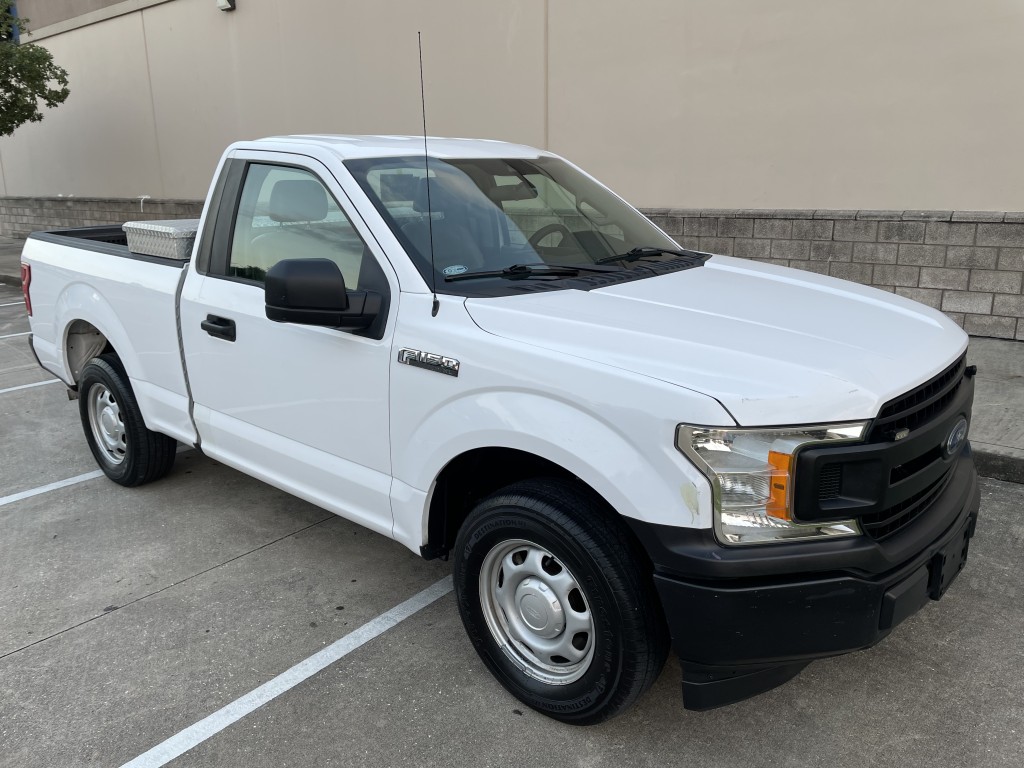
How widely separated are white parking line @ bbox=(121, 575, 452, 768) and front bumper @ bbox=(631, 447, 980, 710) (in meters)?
1.49

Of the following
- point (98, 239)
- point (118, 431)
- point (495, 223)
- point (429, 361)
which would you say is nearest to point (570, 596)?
point (429, 361)

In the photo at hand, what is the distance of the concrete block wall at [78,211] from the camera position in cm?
1561

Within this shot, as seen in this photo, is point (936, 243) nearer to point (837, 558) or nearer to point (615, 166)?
point (615, 166)

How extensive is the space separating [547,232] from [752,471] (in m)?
1.64

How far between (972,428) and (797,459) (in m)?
3.65

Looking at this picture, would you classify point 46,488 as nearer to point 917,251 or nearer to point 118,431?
point 118,431

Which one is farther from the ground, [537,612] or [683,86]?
[683,86]

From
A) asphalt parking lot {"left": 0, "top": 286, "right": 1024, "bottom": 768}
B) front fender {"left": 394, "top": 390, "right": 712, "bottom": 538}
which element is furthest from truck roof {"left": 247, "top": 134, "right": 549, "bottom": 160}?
asphalt parking lot {"left": 0, "top": 286, "right": 1024, "bottom": 768}

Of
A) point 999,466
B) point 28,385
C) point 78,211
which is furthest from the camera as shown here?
point 78,211

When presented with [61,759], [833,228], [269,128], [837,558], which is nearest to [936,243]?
[833,228]

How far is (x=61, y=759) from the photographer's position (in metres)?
2.72

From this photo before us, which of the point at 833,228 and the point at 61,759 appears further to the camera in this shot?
the point at 833,228

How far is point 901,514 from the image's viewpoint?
246 centimetres

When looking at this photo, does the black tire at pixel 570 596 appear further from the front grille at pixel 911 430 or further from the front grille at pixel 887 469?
the front grille at pixel 911 430
